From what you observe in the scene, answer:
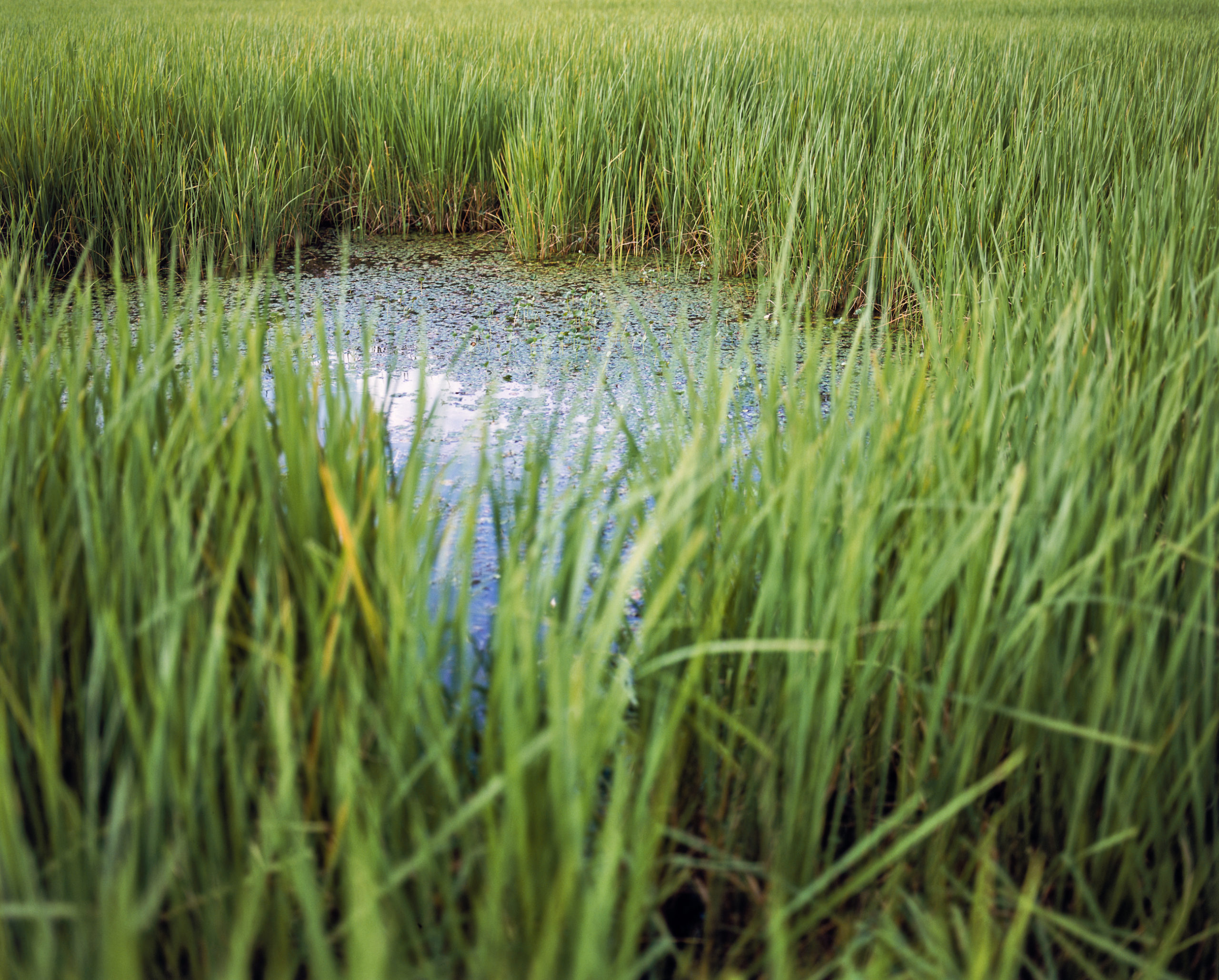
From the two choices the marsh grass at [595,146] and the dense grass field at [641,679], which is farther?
the marsh grass at [595,146]

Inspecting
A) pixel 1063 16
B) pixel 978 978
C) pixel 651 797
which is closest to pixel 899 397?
pixel 651 797

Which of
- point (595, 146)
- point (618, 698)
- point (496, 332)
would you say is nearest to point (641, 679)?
point (618, 698)

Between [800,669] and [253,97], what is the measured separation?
264 cm

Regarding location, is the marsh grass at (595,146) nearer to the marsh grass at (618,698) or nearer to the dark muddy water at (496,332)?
the dark muddy water at (496,332)

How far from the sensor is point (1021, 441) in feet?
3.00

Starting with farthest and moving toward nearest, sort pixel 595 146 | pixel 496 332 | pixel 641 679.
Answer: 1. pixel 595 146
2. pixel 496 332
3. pixel 641 679

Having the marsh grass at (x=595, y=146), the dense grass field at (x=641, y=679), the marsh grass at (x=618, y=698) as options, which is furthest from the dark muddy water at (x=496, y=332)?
the marsh grass at (x=618, y=698)

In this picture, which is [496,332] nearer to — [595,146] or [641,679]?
[595,146]

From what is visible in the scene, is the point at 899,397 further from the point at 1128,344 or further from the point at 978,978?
the point at 978,978

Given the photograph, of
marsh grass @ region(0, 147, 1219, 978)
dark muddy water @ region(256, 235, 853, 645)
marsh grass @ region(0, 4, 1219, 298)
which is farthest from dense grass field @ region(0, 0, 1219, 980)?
marsh grass @ region(0, 4, 1219, 298)

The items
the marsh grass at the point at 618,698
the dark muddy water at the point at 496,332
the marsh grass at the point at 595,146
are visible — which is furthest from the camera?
the marsh grass at the point at 595,146

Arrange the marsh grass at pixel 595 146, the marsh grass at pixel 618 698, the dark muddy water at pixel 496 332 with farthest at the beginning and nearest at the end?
the marsh grass at pixel 595 146
the dark muddy water at pixel 496 332
the marsh grass at pixel 618 698

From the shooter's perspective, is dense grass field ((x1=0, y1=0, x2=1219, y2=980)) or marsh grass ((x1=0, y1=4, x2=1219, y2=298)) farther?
marsh grass ((x1=0, y1=4, x2=1219, y2=298))

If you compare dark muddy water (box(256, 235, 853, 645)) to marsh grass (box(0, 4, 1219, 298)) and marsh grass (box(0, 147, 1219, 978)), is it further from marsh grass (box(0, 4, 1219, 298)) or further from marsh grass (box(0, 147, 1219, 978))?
marsh grass (box(0, 147, 1219, 978))
